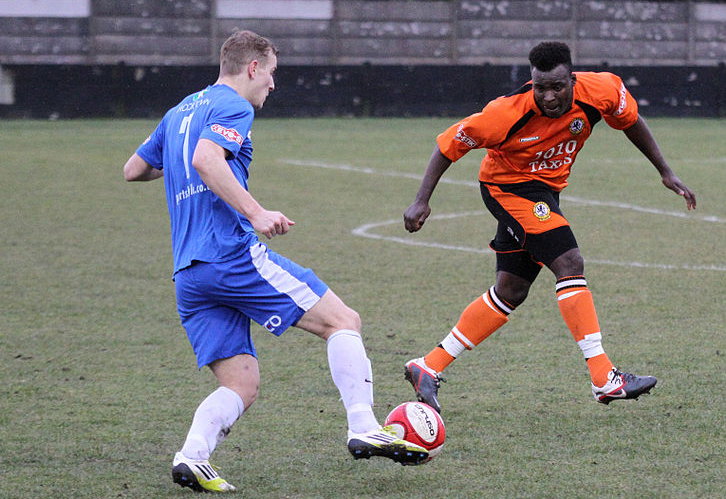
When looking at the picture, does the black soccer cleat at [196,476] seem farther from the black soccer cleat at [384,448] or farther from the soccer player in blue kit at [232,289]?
the black soccer cleat at [384,448]

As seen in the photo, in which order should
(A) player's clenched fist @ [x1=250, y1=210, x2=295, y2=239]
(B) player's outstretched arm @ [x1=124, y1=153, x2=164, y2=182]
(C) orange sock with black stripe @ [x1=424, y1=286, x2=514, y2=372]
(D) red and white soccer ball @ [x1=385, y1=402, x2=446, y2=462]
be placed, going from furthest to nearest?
(C) orange sock with black stripe @ [x1=424, y1=286, x2=514, y2=372] → (B) player's outstretched arm @ [x1=124, y1=153, x2=164, y2=182] → (D) red and white soccer ball @ [x1=385, y1=402, x2=446, y2=462] → (A) player's clenched fist @ [x1=250, y1=210, x2=295, y2=239]

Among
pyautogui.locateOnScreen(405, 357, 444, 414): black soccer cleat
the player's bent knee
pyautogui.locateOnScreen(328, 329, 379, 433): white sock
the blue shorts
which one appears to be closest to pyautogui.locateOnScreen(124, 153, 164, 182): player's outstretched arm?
the blue shorts

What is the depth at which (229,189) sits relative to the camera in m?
3.87

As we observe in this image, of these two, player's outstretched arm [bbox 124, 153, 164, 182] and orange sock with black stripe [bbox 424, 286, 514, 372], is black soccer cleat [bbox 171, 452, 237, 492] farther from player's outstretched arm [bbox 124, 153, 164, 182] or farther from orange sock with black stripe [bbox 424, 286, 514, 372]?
orange sock with black stripe [bbox 424, 286, 514, 372]

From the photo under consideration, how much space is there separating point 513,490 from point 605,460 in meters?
0.52

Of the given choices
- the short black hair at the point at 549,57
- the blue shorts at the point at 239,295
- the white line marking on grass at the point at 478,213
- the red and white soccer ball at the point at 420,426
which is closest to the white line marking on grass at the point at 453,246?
the white line marking on grass at the point at 478,213

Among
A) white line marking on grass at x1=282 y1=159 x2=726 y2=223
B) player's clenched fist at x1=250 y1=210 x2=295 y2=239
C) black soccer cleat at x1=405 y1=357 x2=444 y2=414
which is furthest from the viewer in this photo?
white line marking on grass at x1=282 y1=159 x2=726 y2=223

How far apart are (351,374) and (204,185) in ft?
2.88

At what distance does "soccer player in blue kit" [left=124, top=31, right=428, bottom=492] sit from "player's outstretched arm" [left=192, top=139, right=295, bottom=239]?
0.04 meters

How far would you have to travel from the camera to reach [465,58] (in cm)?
3253

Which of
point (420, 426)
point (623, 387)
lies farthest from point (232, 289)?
point (623, 387)

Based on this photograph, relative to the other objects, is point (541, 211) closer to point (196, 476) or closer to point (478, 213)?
point (196, 476)

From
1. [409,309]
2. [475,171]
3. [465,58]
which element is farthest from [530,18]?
[409,309]

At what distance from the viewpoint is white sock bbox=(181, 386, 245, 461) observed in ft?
13.4
